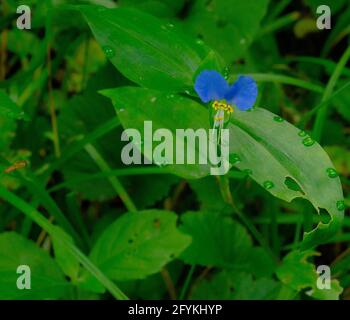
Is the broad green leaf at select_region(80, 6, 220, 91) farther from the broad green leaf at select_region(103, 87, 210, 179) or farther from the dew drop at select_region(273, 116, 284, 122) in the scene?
the dew drop at select_region(273, 116, 284, 122)

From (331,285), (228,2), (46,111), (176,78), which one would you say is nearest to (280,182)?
(176,78)

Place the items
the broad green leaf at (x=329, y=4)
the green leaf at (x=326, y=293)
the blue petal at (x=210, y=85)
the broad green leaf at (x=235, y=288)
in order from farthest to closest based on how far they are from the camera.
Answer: the broad green leaf at (x=329, y=4) → the broad green leaf at (x=235, y=288) → the green leaf at (x=326, y=293) → the blue petal at (x=210, y=85)

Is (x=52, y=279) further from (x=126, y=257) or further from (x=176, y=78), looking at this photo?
(x=176, y=78)

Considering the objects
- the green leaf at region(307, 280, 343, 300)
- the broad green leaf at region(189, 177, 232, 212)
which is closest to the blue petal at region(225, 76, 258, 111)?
the green leaf at region(307, 280, 343, 300)

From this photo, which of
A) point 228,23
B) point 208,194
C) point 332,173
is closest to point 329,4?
point 228,23

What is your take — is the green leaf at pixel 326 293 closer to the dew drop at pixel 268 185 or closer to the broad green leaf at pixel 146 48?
the dew drop at pixel 268 185

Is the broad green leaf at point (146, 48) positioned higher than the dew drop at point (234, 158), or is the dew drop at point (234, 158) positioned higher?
the broad green leaf at point (146, 48)

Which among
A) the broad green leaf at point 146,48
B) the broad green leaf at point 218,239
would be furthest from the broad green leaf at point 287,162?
the broad green leaf at point 218,239
